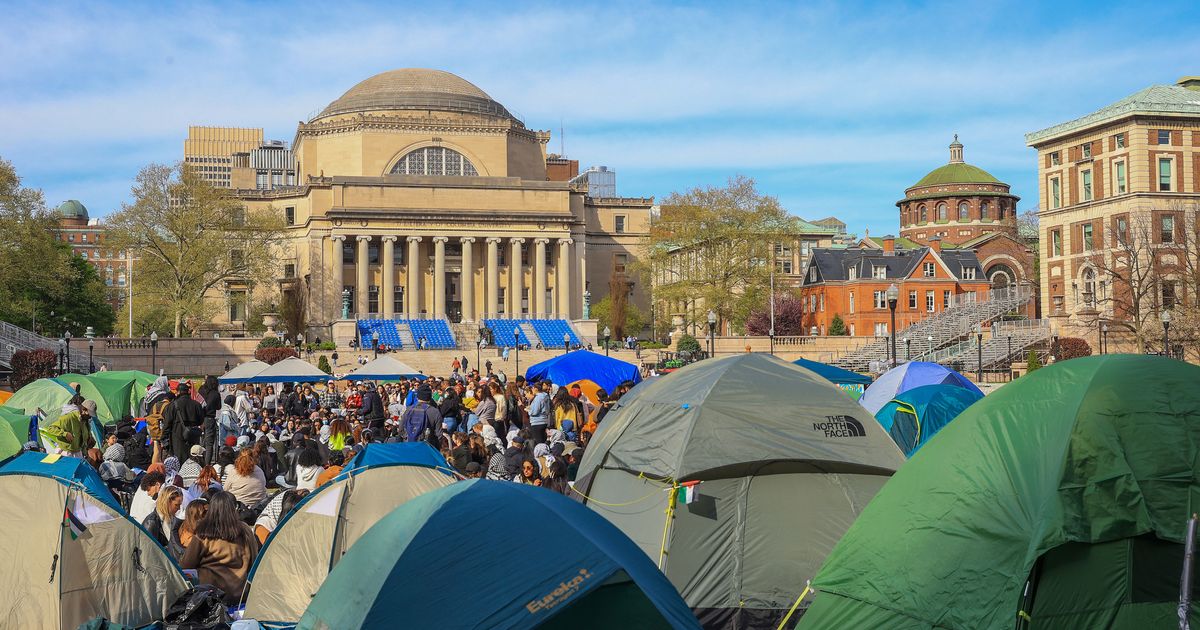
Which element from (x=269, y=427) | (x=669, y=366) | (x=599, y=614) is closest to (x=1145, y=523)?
(x=599, y=614)

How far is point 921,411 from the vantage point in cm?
1786

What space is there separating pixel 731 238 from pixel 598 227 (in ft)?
81.1

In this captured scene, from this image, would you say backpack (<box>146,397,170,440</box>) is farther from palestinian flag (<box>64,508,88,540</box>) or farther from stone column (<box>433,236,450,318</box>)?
stone column (<box>433,236,450,318</box>)

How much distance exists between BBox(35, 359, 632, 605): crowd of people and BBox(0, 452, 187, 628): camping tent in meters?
0.41

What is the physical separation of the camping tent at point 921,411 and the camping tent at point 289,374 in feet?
49.0

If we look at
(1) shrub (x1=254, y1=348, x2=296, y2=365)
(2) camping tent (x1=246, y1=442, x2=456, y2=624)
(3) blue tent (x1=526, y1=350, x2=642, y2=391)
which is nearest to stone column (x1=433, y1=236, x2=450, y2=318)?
(1) shrub (x1=254, y1=348, x2=296, y2=365)

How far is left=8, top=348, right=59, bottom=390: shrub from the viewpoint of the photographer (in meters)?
45.4

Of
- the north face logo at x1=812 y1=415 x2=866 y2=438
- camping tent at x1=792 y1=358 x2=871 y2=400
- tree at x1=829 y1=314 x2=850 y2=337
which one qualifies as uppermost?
tree at x1=829 y1=314 x2=850 y2=337

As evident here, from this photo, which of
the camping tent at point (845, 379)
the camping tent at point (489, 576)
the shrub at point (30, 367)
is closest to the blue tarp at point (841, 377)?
the camping tent at point (845, 379)

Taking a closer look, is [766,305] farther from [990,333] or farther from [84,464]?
[84,464]

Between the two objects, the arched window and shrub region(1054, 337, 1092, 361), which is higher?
the arched window

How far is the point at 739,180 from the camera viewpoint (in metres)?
77.1

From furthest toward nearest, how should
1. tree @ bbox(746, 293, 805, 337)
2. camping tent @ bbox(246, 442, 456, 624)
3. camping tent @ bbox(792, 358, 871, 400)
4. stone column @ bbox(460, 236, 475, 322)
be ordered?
stone column @ bbox(460, 236, 475, 322), tree @ bbox(746, 293, 805, 337), camping tent @ bbox(792, 358, 871, 400), camping tent @ bbox(246, 442, 456, 624)

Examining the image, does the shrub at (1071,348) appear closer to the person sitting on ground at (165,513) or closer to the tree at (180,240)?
the tree at (180,240)
